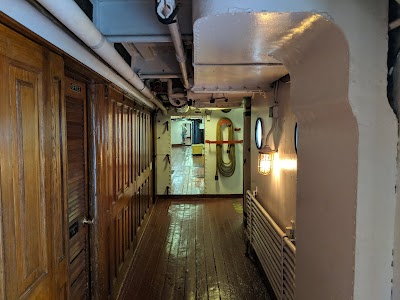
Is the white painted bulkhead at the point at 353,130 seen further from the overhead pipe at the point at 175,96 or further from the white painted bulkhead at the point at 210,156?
the white painted bulkhead at the point at 210,156

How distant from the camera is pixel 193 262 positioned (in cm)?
388

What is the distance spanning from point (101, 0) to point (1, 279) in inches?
56.6

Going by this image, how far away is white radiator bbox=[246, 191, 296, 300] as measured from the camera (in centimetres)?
231

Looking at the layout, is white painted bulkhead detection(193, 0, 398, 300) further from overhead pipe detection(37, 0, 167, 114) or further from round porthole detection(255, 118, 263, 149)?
round porthole detection(255, 118, 263, 149)

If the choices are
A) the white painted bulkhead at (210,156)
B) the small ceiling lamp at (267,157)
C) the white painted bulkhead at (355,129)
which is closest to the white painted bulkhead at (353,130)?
the white painted bulkhead at (355,129)

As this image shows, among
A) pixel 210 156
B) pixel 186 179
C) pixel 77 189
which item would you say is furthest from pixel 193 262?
pixel 186 179

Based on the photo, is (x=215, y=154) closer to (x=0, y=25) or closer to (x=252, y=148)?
(x=252, y=148)

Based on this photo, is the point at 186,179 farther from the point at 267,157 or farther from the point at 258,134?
the point at 267,157

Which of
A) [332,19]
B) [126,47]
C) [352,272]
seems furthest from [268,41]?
[126,47]

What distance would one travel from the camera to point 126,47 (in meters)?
2.71

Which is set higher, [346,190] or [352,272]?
[346,190]

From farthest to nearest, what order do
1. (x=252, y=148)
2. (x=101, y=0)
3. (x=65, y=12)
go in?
(x=252, y=148) → (x=101, y=0) → (x=65, y=12)

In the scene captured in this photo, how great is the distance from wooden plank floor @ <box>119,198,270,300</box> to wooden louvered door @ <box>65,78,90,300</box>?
951mm

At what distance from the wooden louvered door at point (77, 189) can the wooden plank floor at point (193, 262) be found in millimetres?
951
